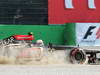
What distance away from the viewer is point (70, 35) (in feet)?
128

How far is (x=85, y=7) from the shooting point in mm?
51281

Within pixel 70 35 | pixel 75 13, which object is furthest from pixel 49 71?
pixel 75 13

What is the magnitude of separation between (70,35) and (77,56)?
826 inches

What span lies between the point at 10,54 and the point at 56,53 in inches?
101

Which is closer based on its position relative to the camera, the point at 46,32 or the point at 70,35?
the point at 70,35

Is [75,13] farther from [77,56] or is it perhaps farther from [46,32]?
[77,56]

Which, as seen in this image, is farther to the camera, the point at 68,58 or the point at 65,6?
the point at 65,6

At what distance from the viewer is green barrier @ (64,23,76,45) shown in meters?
38.6

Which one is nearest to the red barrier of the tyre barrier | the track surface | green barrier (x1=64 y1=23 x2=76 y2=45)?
green barrier (x1=64 y1=23 x2=76 y2=45)

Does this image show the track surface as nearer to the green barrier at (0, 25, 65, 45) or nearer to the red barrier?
the green barrier at (0, 25, 65, 45)

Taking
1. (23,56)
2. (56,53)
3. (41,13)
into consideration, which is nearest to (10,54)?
(23,56)

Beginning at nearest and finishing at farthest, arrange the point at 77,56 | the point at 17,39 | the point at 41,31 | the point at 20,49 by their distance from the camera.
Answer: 1. the point at 20,49
2. the point at 77,56
3. the point at 17,39
4. the point at 41,31

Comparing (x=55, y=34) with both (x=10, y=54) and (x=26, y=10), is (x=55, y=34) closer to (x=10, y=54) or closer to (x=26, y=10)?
(x=26, y=10)

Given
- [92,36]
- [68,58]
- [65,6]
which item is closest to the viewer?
[68,58]
